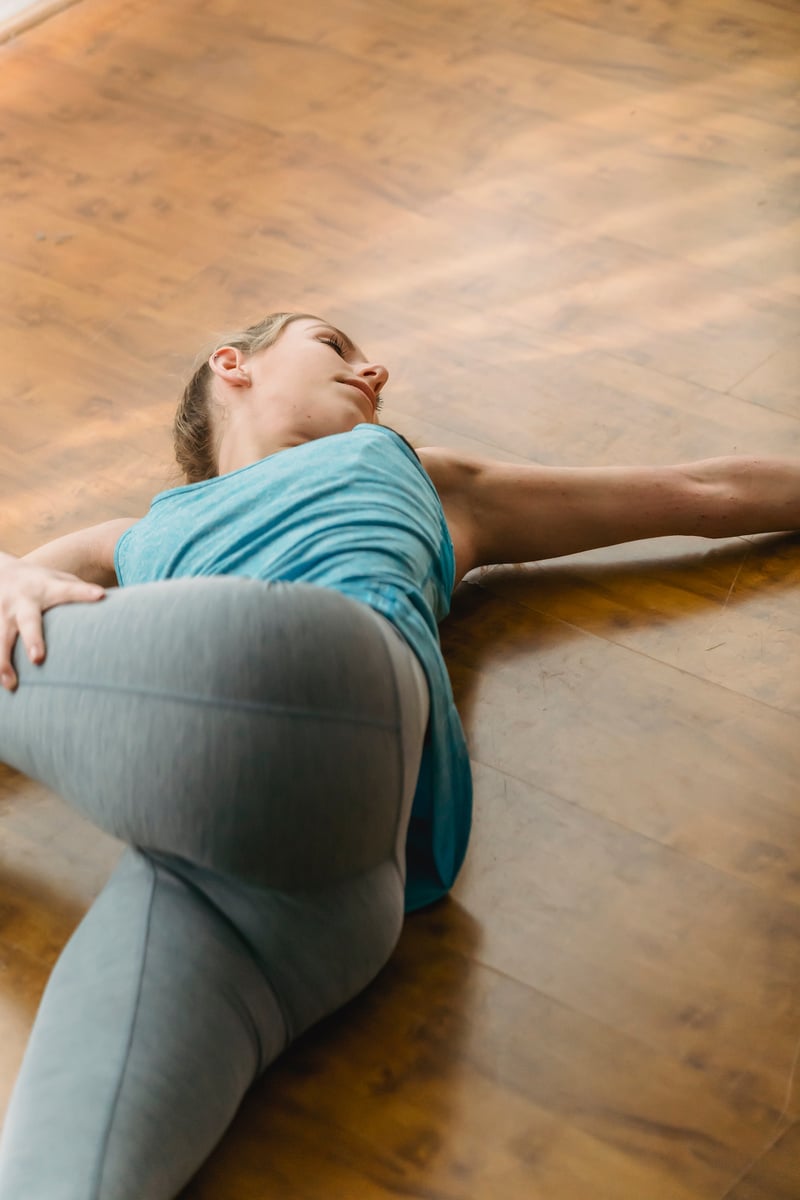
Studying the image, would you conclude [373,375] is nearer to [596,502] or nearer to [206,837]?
[596,502]

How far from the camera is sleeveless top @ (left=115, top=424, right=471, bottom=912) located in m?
1.30

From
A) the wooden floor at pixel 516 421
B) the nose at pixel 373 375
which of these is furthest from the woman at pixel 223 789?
the nose at pixel 373 375

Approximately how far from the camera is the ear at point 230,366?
163cm

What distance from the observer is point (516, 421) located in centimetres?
204

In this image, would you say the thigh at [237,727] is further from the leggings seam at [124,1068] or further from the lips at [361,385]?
the lips at [361,385]

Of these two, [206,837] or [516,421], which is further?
[516,421]

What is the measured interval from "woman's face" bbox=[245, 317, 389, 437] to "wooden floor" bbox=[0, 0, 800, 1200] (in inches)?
13.7

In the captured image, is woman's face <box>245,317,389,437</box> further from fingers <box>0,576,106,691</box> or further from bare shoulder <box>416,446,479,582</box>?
fingers <box>0,576,106,691</box>

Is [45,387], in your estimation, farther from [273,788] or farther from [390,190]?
[273,788]

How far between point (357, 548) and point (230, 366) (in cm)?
45

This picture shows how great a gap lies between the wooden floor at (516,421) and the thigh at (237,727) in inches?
10.3

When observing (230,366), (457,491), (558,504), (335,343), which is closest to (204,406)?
(230,366)

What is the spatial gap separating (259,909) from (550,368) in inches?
48.3

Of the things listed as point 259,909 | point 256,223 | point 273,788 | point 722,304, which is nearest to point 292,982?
point 259,909
